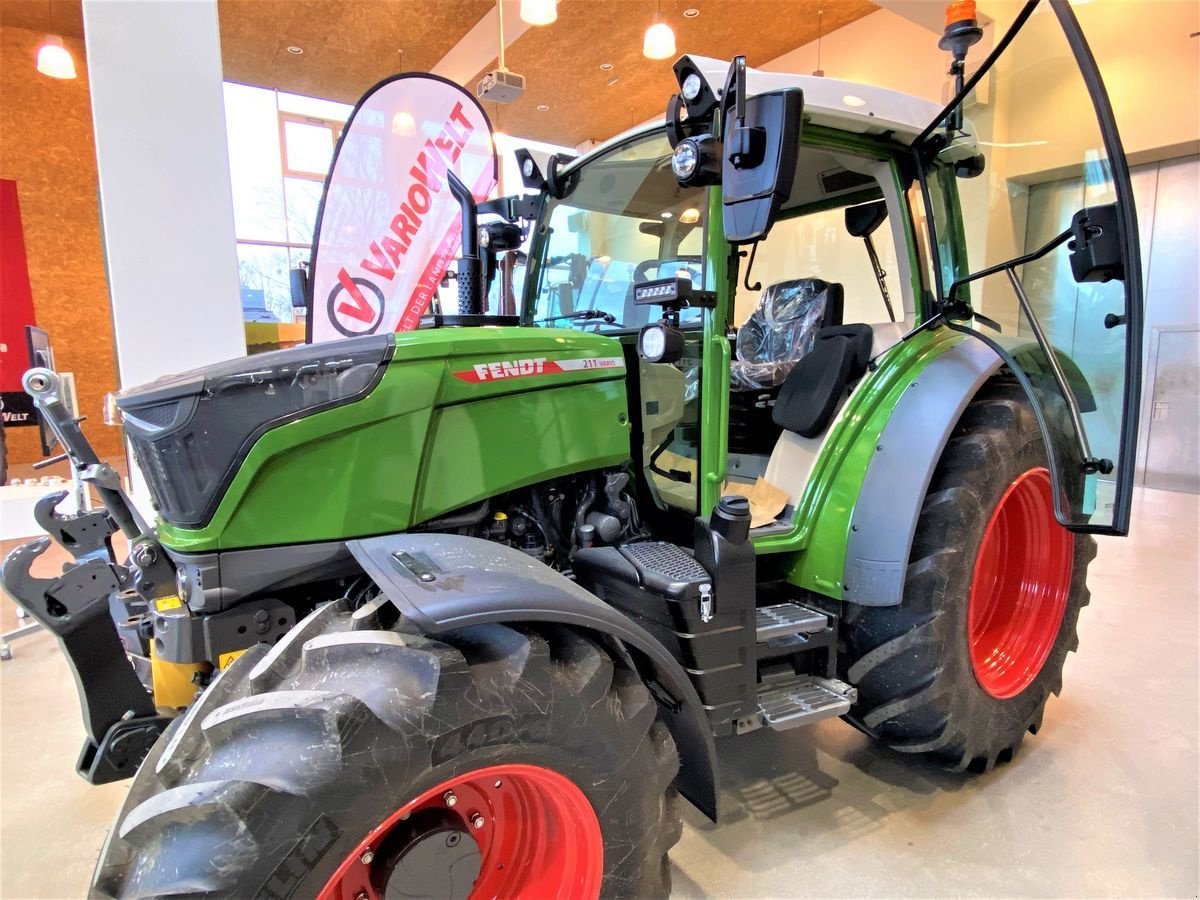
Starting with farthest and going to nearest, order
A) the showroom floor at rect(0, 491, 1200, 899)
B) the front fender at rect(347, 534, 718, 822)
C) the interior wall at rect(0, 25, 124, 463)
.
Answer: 1. the interior wall at rect(0, 25, 124, 463)
2. the showroom floor at rect(0, 491, 1200, 899)
3. the front fender at rect(347, 534, 718, 822)

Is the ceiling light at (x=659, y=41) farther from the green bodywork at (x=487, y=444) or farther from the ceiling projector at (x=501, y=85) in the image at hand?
the green bodywork at (x=487, y=444)

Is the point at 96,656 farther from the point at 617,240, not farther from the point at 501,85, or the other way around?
the point at 501,85

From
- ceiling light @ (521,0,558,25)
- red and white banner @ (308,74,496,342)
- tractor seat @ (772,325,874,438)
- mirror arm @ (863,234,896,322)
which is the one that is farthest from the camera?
ceiling light @ (521,0,558,25)

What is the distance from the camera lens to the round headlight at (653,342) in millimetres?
1761

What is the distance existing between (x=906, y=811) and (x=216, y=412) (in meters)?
2.25

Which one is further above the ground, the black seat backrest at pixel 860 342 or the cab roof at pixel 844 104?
the cab roof at pixel 844 104

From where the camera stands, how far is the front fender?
116 centimetres

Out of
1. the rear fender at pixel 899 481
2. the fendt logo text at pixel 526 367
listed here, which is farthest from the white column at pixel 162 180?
the rear fender at pixel 899 481

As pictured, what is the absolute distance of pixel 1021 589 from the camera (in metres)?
2.59

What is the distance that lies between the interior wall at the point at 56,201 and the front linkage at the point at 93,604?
8.83 meters

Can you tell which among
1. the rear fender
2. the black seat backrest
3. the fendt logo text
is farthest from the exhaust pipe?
the rear fender

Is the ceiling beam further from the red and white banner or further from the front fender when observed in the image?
the front fender

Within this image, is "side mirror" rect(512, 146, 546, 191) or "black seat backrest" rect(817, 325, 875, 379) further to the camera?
"side mirror" rect(512, 146, 546, 191)

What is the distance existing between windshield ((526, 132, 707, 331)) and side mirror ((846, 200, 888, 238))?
34.0 inches
